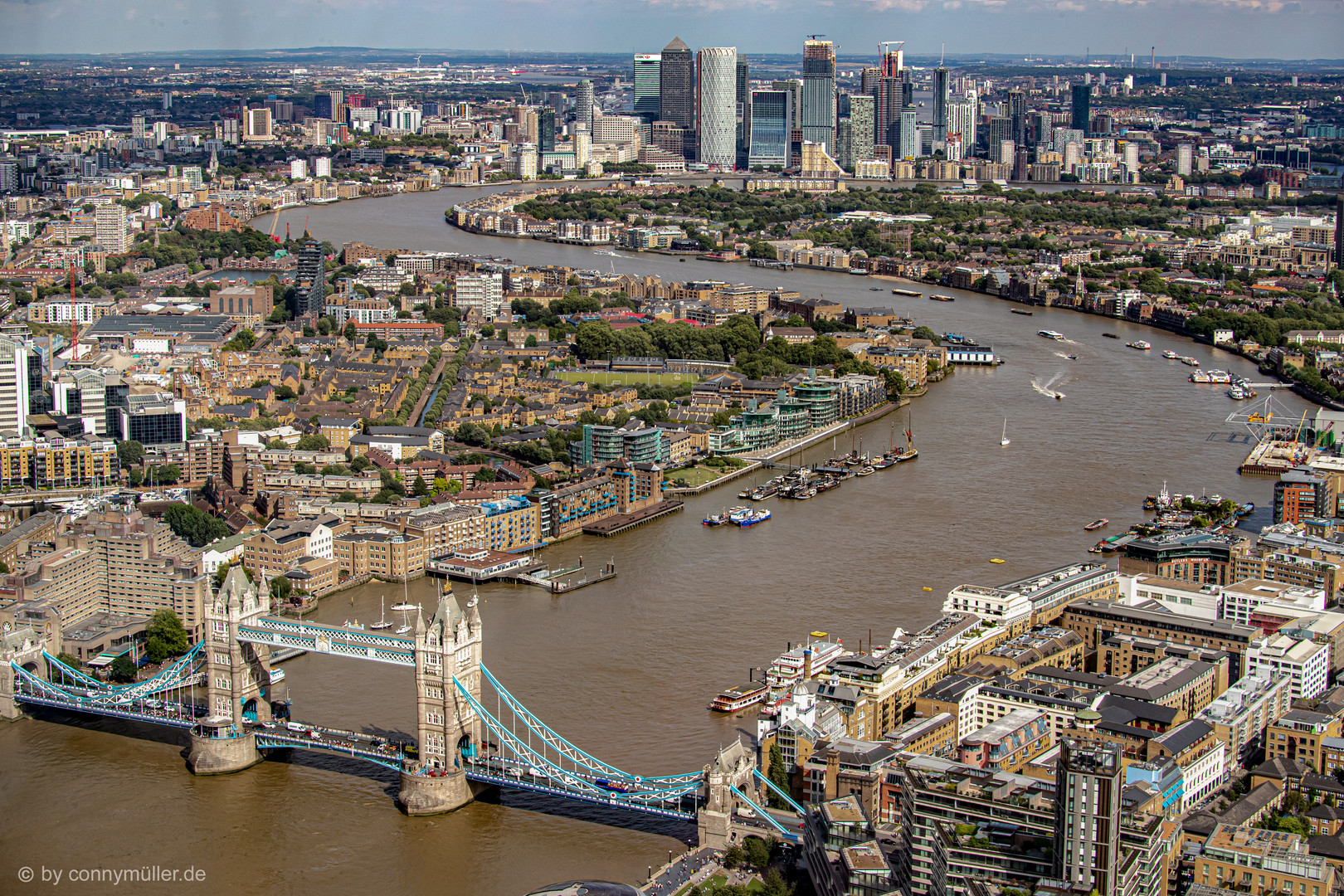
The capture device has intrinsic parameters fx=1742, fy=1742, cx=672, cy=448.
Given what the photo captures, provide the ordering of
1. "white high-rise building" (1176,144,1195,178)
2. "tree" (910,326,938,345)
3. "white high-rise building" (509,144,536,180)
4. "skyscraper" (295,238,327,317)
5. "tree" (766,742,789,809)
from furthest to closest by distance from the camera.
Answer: "white high-rise building" (509,144,536,180) → "white high-rise building" (1176,144,1195,178) → "skyscraper" (295,238,327,317) → "tree" (910,326,938,345) → "tree" (766,742,789,809)

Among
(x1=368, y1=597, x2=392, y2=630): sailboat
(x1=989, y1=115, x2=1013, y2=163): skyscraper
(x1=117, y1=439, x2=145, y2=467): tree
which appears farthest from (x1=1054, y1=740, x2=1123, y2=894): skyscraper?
(x1=989, y1=115, x2=1013, y2=163): skyscraper

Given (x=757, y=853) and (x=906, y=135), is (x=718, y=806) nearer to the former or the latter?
(x=757, y=853)

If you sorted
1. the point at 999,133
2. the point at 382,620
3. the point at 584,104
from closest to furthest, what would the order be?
the point at 382,620
the point at 999,133
the point at 584,104

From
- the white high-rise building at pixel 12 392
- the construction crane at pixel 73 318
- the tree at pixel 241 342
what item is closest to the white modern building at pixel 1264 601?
the white high-rise building at pixel 12 392

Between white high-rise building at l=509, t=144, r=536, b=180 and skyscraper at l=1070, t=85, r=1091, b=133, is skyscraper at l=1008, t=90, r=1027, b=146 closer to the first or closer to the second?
skyscraper at l=1070, t=85, r=1091, b=133

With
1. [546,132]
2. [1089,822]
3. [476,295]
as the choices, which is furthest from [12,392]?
[546,132]
